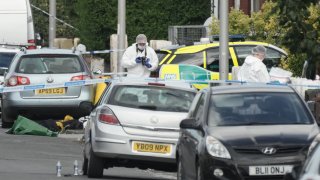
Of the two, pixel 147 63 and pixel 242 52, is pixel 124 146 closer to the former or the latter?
pixel 147 63

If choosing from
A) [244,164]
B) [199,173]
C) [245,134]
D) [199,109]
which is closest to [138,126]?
[199,109]

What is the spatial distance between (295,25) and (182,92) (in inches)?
131

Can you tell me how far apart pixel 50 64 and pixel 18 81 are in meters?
0.76

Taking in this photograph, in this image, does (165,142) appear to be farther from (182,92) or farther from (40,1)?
(40,1)

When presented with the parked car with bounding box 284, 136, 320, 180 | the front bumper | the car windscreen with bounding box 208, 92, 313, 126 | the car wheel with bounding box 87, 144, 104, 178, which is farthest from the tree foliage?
the parked car with bounding box 284, 136, 320, 180

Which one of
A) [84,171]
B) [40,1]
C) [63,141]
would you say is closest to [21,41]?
[63,141]

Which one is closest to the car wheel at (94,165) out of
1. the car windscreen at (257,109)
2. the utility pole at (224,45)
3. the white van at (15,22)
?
the car windscreen at (257,109)

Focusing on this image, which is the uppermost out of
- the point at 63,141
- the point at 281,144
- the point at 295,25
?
the point at 295,25

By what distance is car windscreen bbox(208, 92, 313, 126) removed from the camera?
14203 millimetres

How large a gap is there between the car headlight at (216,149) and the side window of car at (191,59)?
12215mm

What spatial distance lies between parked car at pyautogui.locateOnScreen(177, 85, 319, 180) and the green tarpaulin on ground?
34.1ft

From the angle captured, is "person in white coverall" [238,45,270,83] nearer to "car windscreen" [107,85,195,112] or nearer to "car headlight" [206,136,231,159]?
"car windscreen" [107,85,195,112]

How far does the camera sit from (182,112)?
55.5 ft

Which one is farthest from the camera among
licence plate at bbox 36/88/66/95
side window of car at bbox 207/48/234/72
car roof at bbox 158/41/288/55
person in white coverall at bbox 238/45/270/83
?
car roof at bbox 158/41/288/55
